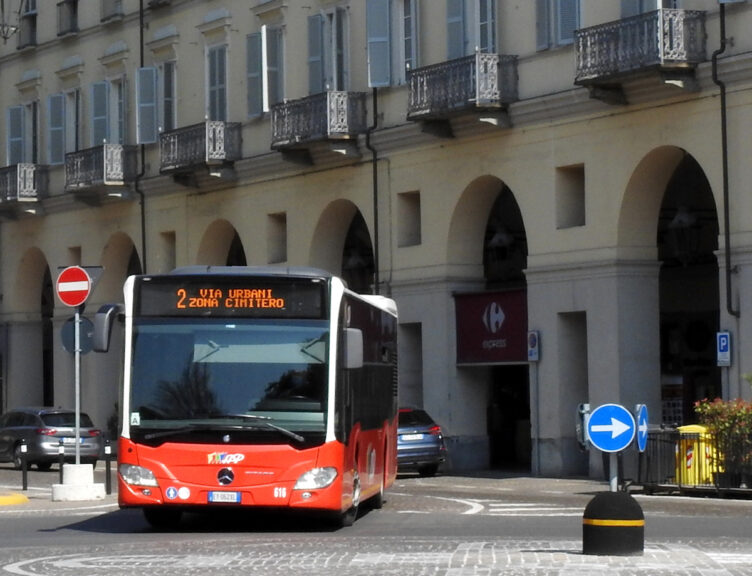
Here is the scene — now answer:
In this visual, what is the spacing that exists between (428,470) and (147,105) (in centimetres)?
1522

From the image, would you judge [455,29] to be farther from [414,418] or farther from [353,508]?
[353,508]

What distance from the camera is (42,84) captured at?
54156 millimetres

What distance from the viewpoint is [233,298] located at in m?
20.6

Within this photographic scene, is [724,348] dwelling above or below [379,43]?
below

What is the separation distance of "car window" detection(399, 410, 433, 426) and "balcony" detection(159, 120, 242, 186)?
10.5m

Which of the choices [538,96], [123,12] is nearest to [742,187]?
[538,96]

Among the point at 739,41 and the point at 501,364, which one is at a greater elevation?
the point at 739,41

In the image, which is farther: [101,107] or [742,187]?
[101,107]

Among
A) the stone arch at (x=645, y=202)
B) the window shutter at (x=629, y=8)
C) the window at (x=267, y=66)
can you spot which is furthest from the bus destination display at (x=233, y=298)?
the window at (x=267, y=66)

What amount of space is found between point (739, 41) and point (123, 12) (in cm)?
2267

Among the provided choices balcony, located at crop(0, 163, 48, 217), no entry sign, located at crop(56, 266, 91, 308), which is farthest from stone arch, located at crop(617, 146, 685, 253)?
balcony, located at crop(0, 163, 48, 217)

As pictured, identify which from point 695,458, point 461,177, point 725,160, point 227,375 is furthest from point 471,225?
point 227,375

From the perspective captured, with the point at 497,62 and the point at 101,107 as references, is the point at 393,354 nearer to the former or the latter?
the point at 497,62

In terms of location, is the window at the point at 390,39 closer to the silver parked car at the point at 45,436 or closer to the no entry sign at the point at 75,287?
the silver parked car at the point at 45,436
